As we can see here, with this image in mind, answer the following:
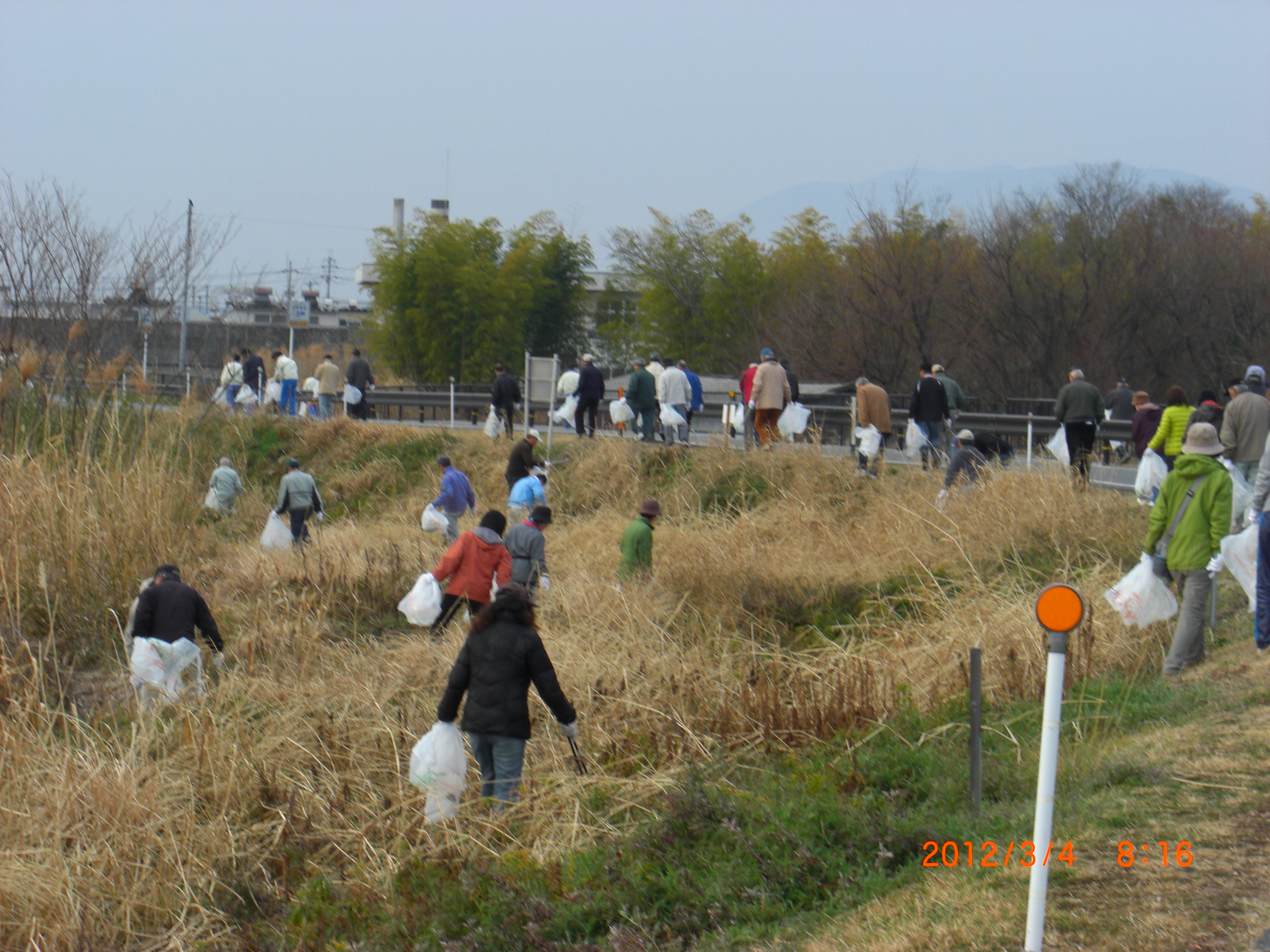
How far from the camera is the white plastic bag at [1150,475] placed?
475 inches

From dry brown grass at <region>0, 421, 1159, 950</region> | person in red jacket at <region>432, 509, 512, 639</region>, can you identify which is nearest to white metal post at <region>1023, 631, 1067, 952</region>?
dry brown grass at <region>0, 421, 1159, 950</region>

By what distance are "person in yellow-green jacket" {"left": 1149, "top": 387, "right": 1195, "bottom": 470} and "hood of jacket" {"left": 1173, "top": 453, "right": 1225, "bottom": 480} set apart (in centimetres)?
360

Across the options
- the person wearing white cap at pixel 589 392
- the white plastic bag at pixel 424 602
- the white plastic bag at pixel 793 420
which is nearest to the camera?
the white plastic bag at pixel 424 602

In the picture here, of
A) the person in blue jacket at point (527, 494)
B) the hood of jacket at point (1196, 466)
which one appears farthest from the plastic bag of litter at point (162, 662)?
the hood of jacket at point (1196, 466)

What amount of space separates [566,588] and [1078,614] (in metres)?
8.45

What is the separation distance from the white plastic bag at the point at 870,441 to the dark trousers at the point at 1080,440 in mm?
2578

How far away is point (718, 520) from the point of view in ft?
53.3

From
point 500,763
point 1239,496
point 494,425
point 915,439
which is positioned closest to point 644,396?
point 494,425

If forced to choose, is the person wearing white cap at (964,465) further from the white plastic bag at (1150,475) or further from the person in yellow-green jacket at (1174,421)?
the person in yellow-green jacket at (1174,421)

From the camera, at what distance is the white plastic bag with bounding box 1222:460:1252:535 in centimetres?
1059

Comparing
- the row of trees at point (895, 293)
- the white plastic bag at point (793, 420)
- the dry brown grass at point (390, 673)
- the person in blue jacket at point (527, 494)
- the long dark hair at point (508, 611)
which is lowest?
the dry brown grass at point (390, 673)

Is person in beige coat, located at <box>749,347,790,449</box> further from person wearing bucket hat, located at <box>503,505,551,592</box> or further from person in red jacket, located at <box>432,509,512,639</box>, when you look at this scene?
person in red jacket, located at <box>432,509,512,639</box>

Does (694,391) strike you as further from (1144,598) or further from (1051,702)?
(1051,702)

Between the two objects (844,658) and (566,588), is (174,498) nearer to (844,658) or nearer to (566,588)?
(566,588)
